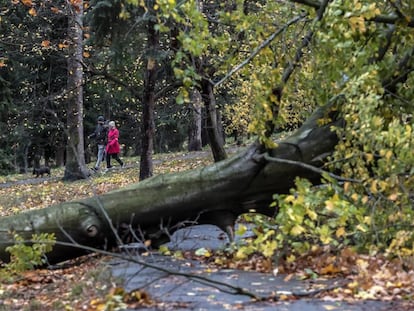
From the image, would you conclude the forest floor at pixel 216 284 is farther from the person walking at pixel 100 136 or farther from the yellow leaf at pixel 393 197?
the person walking at pixel 100 136

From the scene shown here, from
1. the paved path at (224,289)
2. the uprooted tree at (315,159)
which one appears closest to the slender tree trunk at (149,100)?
the uprooted tree at (315,159)

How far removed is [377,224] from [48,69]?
853 inches

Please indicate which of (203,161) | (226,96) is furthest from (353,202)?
(226,96)

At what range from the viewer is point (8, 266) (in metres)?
7.15

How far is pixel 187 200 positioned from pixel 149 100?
5.58 m

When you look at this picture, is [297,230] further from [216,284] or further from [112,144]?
[112,144]

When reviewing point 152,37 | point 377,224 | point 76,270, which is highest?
point 152,37

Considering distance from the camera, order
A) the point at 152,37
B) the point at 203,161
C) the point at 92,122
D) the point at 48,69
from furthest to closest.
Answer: the point at 92,122
the point at 48,69
the point at 203,161
the point at 152,37

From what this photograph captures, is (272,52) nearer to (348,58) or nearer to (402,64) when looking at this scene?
(348,58)

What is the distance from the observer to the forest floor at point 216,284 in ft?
16.0

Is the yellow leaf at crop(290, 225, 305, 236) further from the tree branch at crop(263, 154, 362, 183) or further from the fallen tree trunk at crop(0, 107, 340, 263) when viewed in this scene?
the fallen tree trunk at crop(0, 107, 340, 263)

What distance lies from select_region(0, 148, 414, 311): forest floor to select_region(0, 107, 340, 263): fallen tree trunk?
1.41 feet

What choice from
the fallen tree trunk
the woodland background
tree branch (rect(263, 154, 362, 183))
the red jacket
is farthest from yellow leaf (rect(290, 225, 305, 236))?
the red jacket

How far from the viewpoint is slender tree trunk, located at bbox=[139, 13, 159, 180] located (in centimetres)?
1237
